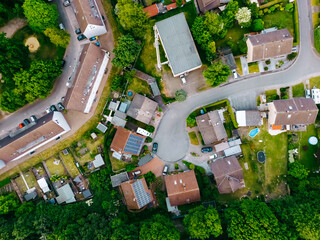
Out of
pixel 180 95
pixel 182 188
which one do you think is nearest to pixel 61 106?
pixel 180 95

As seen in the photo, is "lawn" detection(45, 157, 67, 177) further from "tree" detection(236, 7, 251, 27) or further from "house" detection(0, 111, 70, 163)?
"tree" detection(236, 7, 251, 27)

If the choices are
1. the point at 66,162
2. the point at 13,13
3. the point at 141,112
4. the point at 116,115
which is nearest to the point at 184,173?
the point at 141,112

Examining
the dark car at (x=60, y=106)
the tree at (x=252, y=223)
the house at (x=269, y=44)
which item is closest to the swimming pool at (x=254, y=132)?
the tree at (x=252, y=223)

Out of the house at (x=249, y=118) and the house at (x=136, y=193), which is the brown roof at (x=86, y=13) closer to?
the house at (x=136, y=193)

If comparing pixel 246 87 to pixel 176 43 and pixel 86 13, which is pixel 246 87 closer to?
pixel 176 43

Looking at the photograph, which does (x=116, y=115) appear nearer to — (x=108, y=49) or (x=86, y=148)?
(x=86, y=148)

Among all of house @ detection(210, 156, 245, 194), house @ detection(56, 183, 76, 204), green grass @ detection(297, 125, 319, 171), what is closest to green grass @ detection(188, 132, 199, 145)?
house @ detection(210, 156, 245, 194)

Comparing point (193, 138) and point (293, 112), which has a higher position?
point (193, 138)
